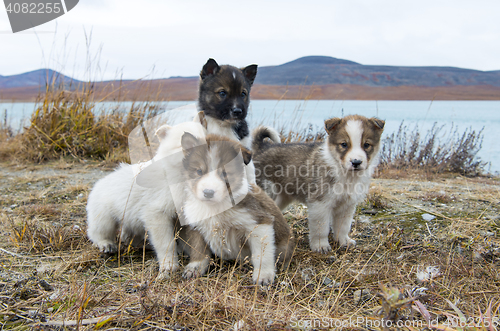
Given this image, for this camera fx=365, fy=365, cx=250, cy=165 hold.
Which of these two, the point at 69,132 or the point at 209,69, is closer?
the point at 209,69

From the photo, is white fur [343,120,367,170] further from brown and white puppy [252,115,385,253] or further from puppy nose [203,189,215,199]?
puppy nose [203,189,215,199]

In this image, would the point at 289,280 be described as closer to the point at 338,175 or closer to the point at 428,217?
the point at 338,175

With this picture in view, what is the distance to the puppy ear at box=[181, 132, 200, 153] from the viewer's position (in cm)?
263

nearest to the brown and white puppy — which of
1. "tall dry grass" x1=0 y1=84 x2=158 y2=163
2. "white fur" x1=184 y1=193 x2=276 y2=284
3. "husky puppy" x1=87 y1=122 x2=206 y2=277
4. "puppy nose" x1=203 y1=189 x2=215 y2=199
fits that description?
"white fur" x1=184 y1=193 x2=276 y2=284

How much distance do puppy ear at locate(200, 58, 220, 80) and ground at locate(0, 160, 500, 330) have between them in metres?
1.96

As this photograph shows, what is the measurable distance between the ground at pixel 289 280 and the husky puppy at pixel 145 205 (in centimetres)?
15

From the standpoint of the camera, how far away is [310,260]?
3275mm

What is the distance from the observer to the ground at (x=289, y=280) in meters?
2.12

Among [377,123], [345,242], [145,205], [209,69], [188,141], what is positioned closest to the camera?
[188,141]

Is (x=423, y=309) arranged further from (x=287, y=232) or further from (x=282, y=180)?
(x=282, y=180)

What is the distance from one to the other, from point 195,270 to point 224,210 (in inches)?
21.9

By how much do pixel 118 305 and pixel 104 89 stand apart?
629cm

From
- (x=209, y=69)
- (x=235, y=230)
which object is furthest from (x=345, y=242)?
(x=209, y=69)

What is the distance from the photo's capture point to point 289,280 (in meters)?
2.78
